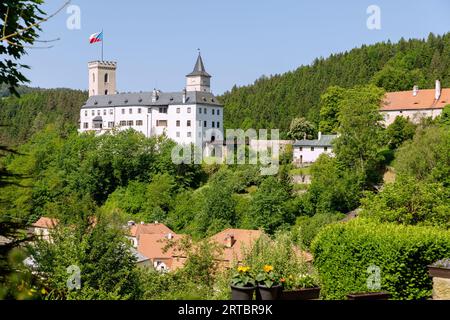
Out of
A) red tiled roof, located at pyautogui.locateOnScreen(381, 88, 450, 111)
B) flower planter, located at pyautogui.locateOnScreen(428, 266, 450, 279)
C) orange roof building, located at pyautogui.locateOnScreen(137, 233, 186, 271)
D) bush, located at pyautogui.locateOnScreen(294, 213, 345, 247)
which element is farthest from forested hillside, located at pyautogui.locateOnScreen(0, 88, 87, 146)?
flower planter, located at pyautogui.locateOnScreen(428, 266, 450, 279)

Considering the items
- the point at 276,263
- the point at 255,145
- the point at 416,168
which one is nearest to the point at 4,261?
the point at 276,263

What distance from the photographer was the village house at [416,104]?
58.7 meters

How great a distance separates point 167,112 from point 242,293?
6208 centimetres

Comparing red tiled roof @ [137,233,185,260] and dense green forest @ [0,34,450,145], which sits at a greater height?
dense green forest @ [0,34,450,145]

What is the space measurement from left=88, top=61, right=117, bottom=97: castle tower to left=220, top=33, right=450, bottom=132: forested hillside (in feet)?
47.7

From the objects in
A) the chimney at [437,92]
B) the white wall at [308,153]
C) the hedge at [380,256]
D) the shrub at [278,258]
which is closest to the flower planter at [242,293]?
the shrub at [278,258]

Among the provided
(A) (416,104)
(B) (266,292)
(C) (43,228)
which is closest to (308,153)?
(A) (416,104)

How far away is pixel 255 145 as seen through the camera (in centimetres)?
6281

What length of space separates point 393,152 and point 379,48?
4186 cm

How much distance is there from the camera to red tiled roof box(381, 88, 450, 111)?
59.3m

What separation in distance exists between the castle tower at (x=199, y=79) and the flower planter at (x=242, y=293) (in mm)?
66488

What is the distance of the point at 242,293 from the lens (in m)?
7.50

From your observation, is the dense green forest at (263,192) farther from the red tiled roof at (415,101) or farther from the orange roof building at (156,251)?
the orange roof building at (156,251)

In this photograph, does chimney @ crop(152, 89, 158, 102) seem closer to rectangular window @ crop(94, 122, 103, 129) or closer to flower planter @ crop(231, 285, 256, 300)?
rectangular window @ crop(94, 122, 103, 129)
